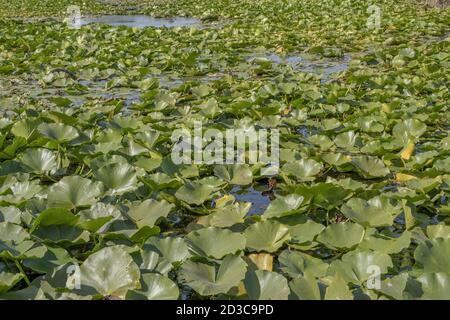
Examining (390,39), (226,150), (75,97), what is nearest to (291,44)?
(390,39)

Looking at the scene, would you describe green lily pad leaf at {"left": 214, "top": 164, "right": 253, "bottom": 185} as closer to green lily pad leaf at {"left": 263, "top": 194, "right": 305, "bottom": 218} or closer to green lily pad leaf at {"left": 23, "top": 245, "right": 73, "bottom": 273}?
green lily pad leaf at {"left": 263, "top": 194, "right": 305, "bottom": 218}

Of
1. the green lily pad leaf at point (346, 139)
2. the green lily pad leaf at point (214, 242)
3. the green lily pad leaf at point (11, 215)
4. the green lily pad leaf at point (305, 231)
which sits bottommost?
the green lily pad leaf at point (346, 139)

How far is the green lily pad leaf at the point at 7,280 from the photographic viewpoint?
1.61m

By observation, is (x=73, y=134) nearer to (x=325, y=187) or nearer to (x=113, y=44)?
(x=325, y=187)

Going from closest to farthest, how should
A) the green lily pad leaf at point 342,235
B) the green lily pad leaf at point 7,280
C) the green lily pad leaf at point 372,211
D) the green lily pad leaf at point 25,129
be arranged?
the green lily pad leaf at point 7,280, the green lily pad leaf at point 342,235, the green lily pad leaf at point 372,211, the green lily pad leaf at point 25,129

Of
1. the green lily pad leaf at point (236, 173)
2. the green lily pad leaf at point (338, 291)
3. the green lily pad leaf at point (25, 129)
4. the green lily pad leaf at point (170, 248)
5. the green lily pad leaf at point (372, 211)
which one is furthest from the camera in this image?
the green lily pad leaf at point (25, 129)

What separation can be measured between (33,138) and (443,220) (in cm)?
224

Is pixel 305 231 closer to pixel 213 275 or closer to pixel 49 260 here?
pixel 213 275

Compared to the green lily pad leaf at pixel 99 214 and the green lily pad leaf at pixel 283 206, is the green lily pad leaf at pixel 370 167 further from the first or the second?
the green lily pad leaf at pixel 99 214

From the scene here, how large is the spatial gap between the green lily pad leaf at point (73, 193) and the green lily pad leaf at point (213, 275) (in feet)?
2.12

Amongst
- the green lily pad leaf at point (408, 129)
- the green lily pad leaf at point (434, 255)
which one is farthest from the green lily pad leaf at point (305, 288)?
the green lily pad leaf at point (408, 129)

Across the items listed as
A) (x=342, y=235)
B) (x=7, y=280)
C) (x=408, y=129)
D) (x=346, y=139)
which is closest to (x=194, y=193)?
(x=342, y=235)

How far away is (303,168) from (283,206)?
528 millimetres

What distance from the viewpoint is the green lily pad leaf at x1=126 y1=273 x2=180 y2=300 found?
1577mm
